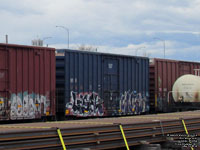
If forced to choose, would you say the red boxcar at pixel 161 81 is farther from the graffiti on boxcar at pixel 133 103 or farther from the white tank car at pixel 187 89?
the graffiti on boxcar at pixel 133 103

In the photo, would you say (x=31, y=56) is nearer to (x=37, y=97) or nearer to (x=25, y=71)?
(x=25, y=71)

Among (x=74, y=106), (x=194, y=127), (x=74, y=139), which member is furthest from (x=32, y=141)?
(x=74, y=106)

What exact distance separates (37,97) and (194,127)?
8719mm

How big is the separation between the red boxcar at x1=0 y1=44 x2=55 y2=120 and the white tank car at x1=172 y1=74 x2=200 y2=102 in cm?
991

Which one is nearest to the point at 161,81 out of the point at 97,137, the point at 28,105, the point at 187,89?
the point at 187,89

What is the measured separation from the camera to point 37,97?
739 inches

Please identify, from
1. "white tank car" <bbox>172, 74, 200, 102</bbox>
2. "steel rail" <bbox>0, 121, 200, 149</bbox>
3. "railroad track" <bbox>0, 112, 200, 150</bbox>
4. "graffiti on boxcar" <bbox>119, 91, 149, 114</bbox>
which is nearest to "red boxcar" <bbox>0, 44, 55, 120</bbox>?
"graffiti on boxcar" <bbox>119, 91, 149, 114</bbox>

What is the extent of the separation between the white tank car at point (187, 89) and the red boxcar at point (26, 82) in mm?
9915

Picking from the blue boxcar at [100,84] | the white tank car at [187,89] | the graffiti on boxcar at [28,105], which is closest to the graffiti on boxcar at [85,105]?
the blue boxcar at [100,84]

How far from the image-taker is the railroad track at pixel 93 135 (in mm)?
8062

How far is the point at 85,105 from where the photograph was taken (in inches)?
834

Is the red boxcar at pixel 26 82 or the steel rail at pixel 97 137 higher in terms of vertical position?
the red boxcar at pixel 26 82

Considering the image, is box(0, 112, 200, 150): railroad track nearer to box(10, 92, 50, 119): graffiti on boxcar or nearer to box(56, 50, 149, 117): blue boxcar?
box(10, 92, 50, 119): graffiti on boxcar

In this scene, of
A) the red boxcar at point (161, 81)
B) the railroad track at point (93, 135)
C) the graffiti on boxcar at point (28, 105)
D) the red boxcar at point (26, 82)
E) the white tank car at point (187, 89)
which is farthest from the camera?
the red boxcar at point (161, 81)
